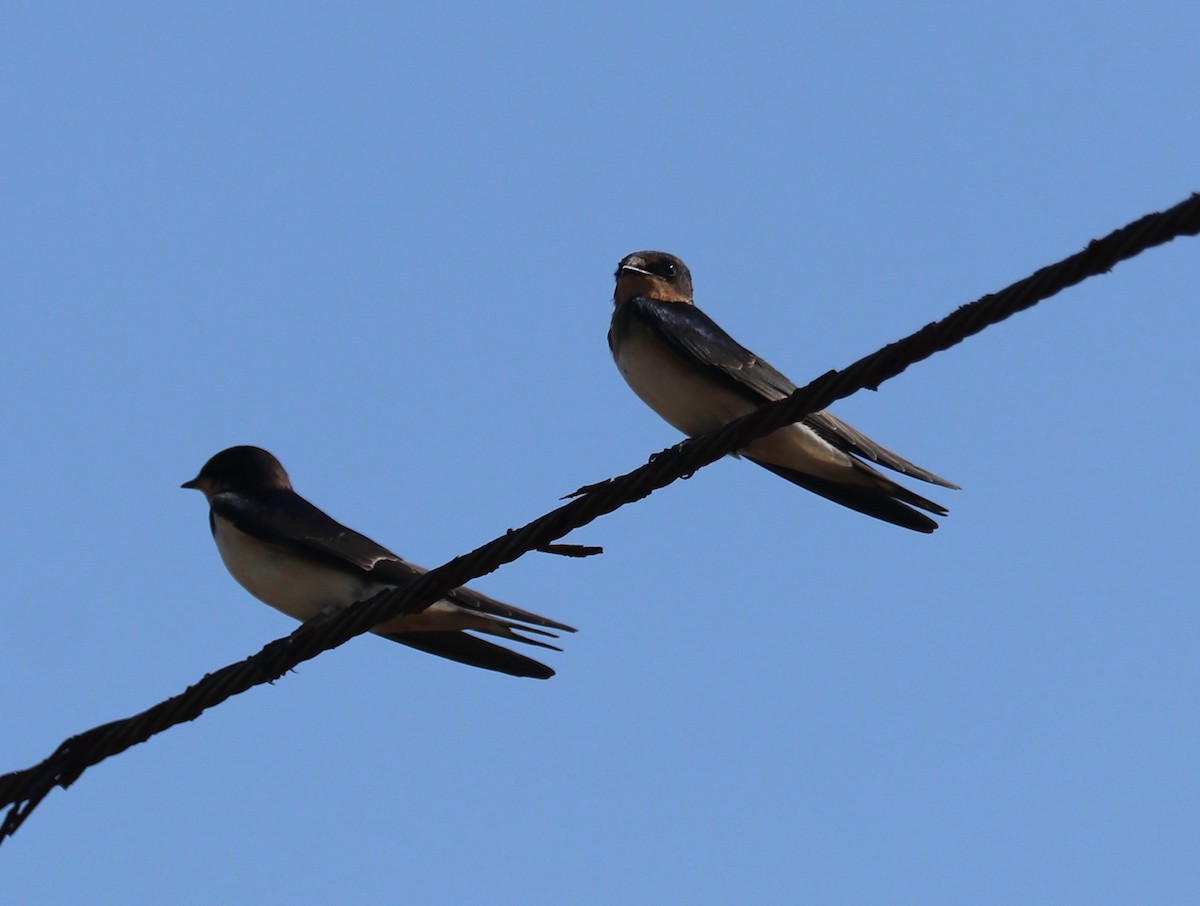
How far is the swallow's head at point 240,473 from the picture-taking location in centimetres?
685

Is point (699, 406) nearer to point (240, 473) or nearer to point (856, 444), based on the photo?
point (856, 444)

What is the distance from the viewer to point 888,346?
3584 mm

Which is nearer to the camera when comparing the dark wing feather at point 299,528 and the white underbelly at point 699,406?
the white underbelly at point 699,406

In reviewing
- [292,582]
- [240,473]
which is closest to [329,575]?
[292,582]

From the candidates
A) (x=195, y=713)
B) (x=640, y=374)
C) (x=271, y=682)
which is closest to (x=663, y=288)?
(x=640, y=374)

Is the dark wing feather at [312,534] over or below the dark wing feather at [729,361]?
below

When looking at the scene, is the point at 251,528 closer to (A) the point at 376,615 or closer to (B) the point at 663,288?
(B) the point at 663,288

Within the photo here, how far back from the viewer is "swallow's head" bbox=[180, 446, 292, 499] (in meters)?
6.85

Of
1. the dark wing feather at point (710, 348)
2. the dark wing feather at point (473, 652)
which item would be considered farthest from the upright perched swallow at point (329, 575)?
the dark wing feather at point (710, 348)

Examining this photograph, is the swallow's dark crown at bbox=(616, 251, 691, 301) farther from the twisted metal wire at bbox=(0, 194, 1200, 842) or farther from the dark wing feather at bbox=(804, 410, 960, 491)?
the twisted metal wire at bbox=(0, 194, 1200, 842)

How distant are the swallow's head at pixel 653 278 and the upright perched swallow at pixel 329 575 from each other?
130 cm

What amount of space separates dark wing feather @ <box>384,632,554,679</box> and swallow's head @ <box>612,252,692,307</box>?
1.45 meters

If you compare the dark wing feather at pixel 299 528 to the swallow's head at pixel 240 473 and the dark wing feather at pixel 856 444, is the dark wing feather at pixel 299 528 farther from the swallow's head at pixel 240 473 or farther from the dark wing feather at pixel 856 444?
the dark wing feather at pixel 856 444

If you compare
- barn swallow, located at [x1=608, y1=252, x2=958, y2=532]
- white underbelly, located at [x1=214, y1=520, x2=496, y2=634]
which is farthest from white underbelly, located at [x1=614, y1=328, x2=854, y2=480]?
white underbelly, located at [x1=214, y1=520, x2=496, y2=634]
